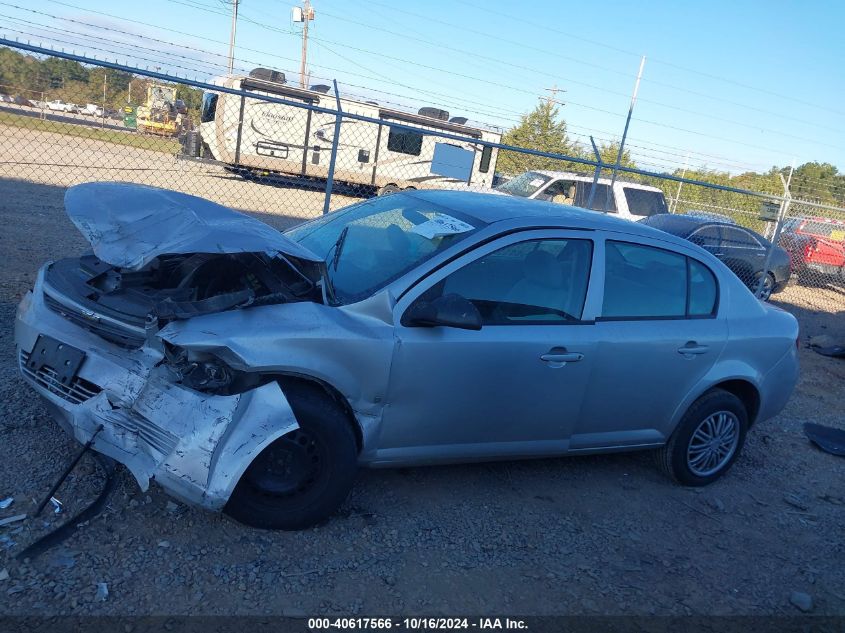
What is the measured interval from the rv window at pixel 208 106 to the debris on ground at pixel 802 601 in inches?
756

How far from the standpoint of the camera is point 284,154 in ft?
64.6

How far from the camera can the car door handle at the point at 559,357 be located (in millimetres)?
3770

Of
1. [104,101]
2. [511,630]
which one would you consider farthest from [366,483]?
[104,101]

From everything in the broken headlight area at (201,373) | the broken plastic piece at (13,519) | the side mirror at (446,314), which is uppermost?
the side mirror at (446,314)

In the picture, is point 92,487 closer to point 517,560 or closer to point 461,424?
point 461,424

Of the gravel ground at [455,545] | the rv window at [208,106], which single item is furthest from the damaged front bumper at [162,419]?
the rv window at [208,106]

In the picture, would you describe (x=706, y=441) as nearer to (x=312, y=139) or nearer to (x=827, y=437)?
(x=827, y=437)

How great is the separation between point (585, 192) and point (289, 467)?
10944 mm

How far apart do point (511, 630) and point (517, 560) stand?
518 millimetres

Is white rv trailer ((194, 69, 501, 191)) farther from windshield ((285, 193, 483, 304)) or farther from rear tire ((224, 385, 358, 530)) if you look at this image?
rear tire ((224, 385, 358, 530))

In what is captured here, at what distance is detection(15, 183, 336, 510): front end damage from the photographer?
2.99m

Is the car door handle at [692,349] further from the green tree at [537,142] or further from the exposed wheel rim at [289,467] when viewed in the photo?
the green tree at [537,142]

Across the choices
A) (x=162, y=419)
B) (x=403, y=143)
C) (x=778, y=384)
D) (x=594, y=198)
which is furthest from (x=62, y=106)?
(x=403, y=143)

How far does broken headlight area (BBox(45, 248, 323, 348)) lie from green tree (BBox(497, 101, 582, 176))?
22.1 meters
